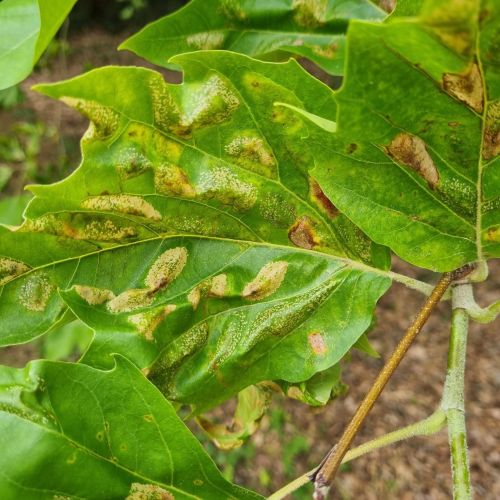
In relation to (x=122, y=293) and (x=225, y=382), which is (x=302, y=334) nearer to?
(x=225, y=382)

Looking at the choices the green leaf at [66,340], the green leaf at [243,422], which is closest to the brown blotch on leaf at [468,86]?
the green leaf at [243,422]

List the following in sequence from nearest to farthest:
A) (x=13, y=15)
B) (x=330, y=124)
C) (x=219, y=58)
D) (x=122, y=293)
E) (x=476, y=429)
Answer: (x=330, y=124) → (x=219, y=58) → (x=122, y=293) → (x=13, y=15) → (x=476, y=429)

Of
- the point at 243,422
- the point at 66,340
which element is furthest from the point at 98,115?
the point at 66,340

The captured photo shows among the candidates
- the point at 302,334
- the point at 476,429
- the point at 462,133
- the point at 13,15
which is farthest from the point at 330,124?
the point at 476,429

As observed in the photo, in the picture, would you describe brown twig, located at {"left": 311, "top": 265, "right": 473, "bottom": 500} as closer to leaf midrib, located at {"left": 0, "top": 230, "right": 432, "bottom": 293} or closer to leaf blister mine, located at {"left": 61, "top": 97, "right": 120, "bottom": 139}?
leaf midrib, located at {"left": 0, "top": 230, "right": 432, "bottom": 293}

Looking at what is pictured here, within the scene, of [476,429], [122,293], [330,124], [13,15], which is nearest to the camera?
[330,124]

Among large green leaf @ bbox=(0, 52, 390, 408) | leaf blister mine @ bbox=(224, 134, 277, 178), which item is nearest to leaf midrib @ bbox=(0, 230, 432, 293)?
large green leaf @ bbox=(0, 52, 390, 408)

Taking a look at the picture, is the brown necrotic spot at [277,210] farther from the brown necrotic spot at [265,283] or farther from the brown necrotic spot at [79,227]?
the brown necrotic spot at [79,227]
